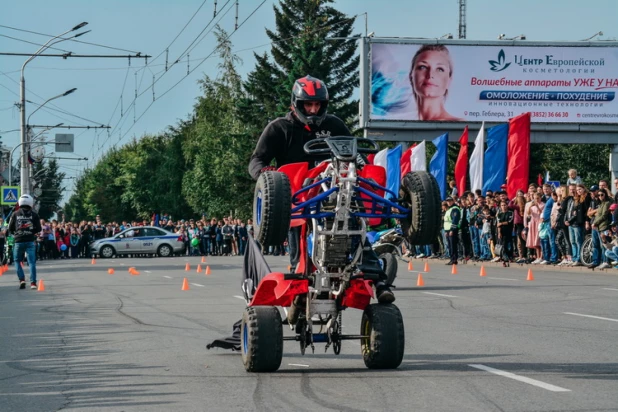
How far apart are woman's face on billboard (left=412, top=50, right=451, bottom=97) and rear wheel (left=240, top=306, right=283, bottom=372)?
37152 mm

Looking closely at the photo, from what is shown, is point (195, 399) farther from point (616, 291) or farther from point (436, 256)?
point (436, 256)

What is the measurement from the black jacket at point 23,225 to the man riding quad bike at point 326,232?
479 inches

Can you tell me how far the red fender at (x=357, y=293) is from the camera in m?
7.92

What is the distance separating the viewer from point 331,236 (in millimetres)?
7547

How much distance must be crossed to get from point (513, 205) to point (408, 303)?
1301 centimetres

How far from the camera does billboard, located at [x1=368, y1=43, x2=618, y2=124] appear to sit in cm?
4422

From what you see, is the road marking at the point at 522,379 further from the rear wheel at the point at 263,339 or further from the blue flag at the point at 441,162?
the blue flag at the point at 441,162

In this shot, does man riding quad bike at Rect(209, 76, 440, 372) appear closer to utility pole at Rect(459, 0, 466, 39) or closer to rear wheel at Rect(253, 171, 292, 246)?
rear wheel at Rect(253, 171, 292, 246)

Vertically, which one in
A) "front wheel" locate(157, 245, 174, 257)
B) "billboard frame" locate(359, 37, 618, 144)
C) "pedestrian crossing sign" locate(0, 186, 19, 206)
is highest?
"billboard frame" locate(359, 37, 618, 144)

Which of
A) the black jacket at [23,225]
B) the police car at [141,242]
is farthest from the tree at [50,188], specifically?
the black jacket at [23,225]

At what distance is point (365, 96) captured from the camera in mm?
43969

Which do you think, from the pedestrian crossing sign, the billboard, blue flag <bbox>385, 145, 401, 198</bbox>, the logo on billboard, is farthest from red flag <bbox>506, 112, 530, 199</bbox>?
the pedestrian crossing sign

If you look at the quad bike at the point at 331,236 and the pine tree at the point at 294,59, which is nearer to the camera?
the quad bike at the point at 331,236

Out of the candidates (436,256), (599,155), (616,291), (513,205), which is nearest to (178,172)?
(599,155)
